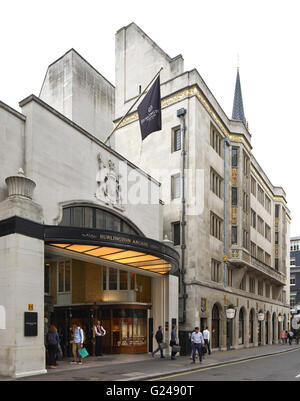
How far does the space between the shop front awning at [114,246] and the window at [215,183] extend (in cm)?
1135

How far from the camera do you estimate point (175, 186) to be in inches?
1278

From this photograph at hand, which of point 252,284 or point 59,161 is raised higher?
point 59,161

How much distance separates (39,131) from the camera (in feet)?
61.6

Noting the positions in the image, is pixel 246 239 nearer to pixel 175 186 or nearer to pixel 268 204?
pixel 175 186

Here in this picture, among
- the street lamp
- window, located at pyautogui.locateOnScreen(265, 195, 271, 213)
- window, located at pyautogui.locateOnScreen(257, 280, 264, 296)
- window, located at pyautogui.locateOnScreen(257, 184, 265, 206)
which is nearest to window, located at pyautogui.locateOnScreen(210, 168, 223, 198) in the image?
the street lamp

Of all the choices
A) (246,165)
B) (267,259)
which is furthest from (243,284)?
(267,259)

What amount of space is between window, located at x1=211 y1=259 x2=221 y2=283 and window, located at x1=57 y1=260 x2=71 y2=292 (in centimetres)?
1178

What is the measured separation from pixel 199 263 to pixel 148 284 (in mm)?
4996

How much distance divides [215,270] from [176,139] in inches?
399

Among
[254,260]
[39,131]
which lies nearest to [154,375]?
[39,131]

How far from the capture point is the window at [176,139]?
108 ft

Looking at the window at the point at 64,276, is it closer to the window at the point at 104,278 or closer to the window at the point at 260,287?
the window at the point at 104,278
